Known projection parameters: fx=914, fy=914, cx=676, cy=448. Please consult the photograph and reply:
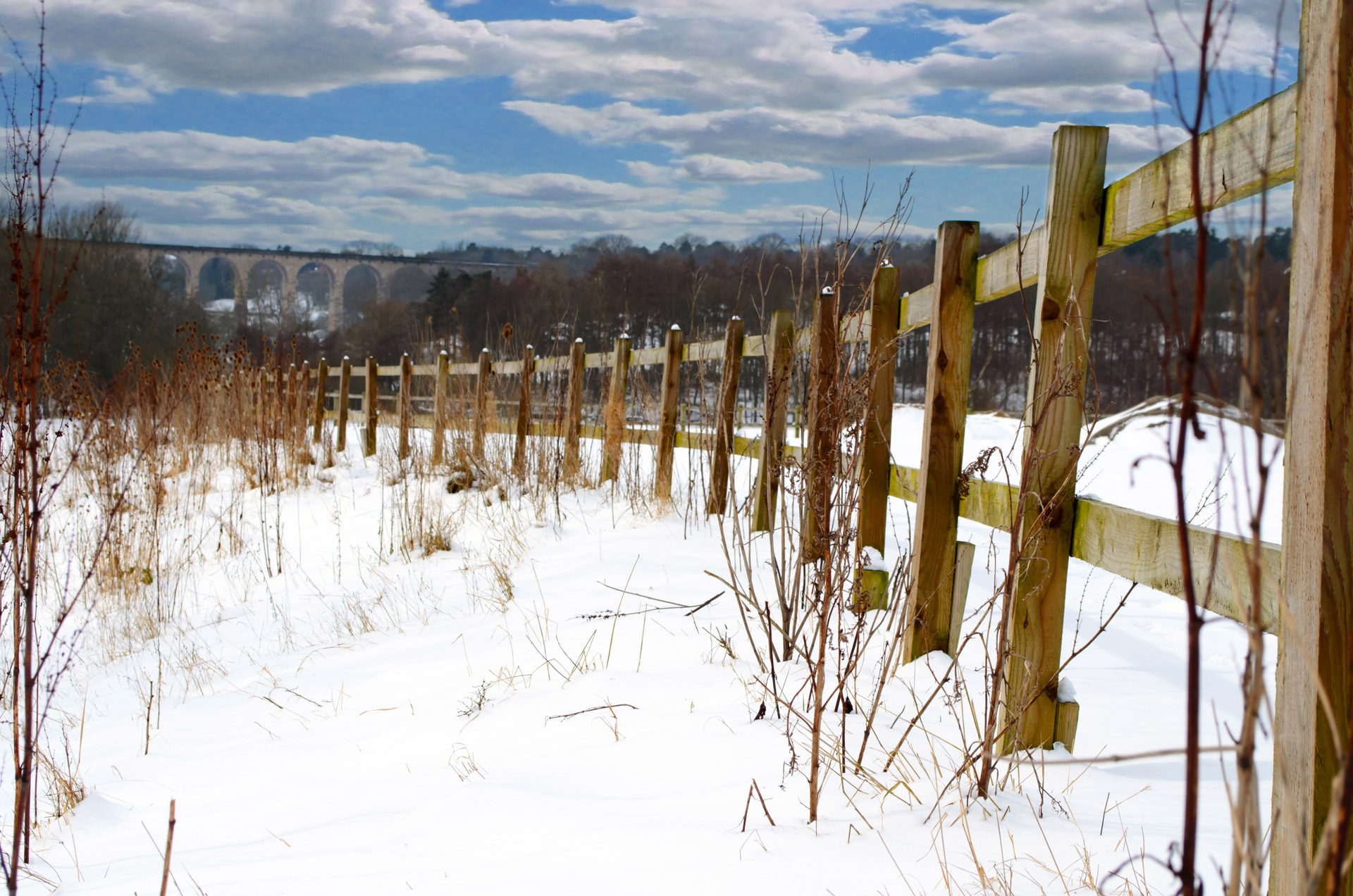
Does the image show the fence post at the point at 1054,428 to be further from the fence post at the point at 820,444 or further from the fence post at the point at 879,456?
the fence post at the point at 879,456

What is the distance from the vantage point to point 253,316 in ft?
181

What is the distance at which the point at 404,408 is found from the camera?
963 cm

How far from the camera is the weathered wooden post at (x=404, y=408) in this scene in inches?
344

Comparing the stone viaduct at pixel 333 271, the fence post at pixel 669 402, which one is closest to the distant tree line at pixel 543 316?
the fence post at pixel 669 402

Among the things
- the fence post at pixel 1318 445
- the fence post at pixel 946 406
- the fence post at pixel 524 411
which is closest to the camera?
the fence post at pixel 1318 445

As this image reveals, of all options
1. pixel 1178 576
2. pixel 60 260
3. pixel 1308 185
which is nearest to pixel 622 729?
pixel 1178 576

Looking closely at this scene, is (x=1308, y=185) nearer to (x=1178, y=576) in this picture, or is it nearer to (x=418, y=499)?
(x=1178, y=576)

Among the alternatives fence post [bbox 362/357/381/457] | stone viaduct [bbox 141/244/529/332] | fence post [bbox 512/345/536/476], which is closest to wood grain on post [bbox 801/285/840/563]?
fence post [bbox 512/345/536/476]

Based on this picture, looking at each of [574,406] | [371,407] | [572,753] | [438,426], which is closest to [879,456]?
[572,753]

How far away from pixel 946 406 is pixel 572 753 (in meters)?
1.64

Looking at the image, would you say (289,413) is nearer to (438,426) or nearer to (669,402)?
(438,426)

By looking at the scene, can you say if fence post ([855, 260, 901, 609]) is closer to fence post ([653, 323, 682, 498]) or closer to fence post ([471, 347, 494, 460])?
fence post ([653, 323, 682, 498])

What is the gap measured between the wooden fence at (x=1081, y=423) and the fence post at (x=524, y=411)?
3125 millimetres

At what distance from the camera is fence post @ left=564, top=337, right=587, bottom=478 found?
24.9 ft
